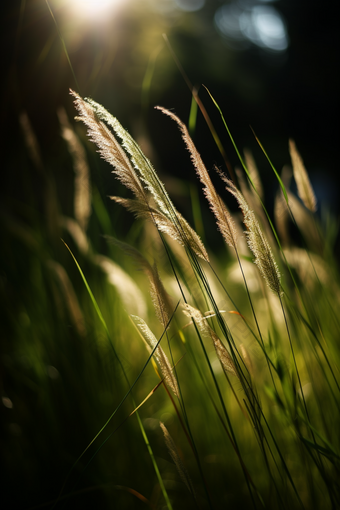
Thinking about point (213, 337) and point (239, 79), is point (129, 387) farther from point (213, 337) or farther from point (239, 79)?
point (239, 79)

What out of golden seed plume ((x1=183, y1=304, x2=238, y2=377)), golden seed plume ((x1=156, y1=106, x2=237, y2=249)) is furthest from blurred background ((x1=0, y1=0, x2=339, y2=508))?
golden seed plume ((x1=183, y1=304, x2=238, y2=377))

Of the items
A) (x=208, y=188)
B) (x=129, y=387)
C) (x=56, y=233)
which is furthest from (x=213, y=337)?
(x=56, y=233)

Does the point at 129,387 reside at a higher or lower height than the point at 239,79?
lower

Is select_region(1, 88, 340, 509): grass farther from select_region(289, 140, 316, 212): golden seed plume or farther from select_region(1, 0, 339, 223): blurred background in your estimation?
select_region(1, 0, 339, 223): blurred background

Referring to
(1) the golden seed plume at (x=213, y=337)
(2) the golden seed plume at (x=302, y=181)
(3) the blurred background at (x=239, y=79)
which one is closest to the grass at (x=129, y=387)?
(2) the golden seed plume at (x=302, y=181)

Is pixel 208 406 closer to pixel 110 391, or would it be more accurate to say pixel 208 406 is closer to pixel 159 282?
pixel 110 391

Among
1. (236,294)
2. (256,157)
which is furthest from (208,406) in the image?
(256,157)

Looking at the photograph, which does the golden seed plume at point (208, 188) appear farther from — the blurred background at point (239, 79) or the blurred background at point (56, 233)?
the blurred background at point (239, 79)

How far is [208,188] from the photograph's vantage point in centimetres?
47

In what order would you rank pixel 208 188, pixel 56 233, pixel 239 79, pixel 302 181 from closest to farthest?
Result: pixel 208 188
pixel 302 181
pixel 56 233
pixel 239 79

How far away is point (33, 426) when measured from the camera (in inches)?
35.1

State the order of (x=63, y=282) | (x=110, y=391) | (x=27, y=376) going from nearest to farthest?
(x=63, y=282) → (x=110, y=391) → (x=27, y=376)

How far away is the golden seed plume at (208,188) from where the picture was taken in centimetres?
46

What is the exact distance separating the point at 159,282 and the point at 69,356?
58 cm
